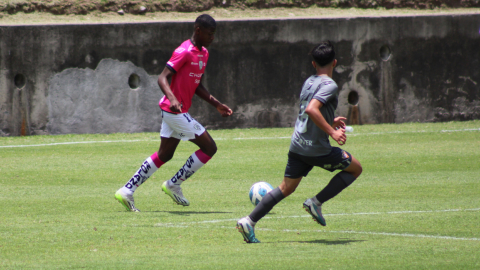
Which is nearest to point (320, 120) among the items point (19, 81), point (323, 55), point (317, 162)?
point (317, 162)

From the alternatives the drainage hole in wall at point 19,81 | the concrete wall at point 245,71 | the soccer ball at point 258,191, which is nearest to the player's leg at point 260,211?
the soccer ball at point 258,191

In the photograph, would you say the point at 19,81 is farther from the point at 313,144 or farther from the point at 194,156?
the point at 313,144

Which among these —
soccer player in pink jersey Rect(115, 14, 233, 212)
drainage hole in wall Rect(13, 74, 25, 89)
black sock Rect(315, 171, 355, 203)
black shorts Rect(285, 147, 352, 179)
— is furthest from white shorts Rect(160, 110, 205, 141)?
drainage hole in wall Rect(13, 74, 25, 89)

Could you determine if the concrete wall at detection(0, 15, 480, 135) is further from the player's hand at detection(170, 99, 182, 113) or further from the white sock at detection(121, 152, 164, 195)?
the player's hand at detection(170, 99, 182, 113)

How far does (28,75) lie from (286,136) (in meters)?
5.93

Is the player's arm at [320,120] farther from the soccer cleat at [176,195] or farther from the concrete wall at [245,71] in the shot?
the concrete wall at [245,71]

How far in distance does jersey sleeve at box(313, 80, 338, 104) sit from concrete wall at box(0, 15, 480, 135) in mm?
10168

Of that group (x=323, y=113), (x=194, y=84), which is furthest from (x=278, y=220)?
(x=194, y=84)

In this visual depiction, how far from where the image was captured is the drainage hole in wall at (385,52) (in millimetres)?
16578

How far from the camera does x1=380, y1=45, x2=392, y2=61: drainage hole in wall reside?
54.4 ft

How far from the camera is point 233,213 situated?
6.97m

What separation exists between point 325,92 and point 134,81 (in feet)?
34.5

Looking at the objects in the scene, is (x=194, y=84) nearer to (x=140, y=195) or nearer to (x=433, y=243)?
(x=140, y=195)

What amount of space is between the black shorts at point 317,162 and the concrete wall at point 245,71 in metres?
10.0
